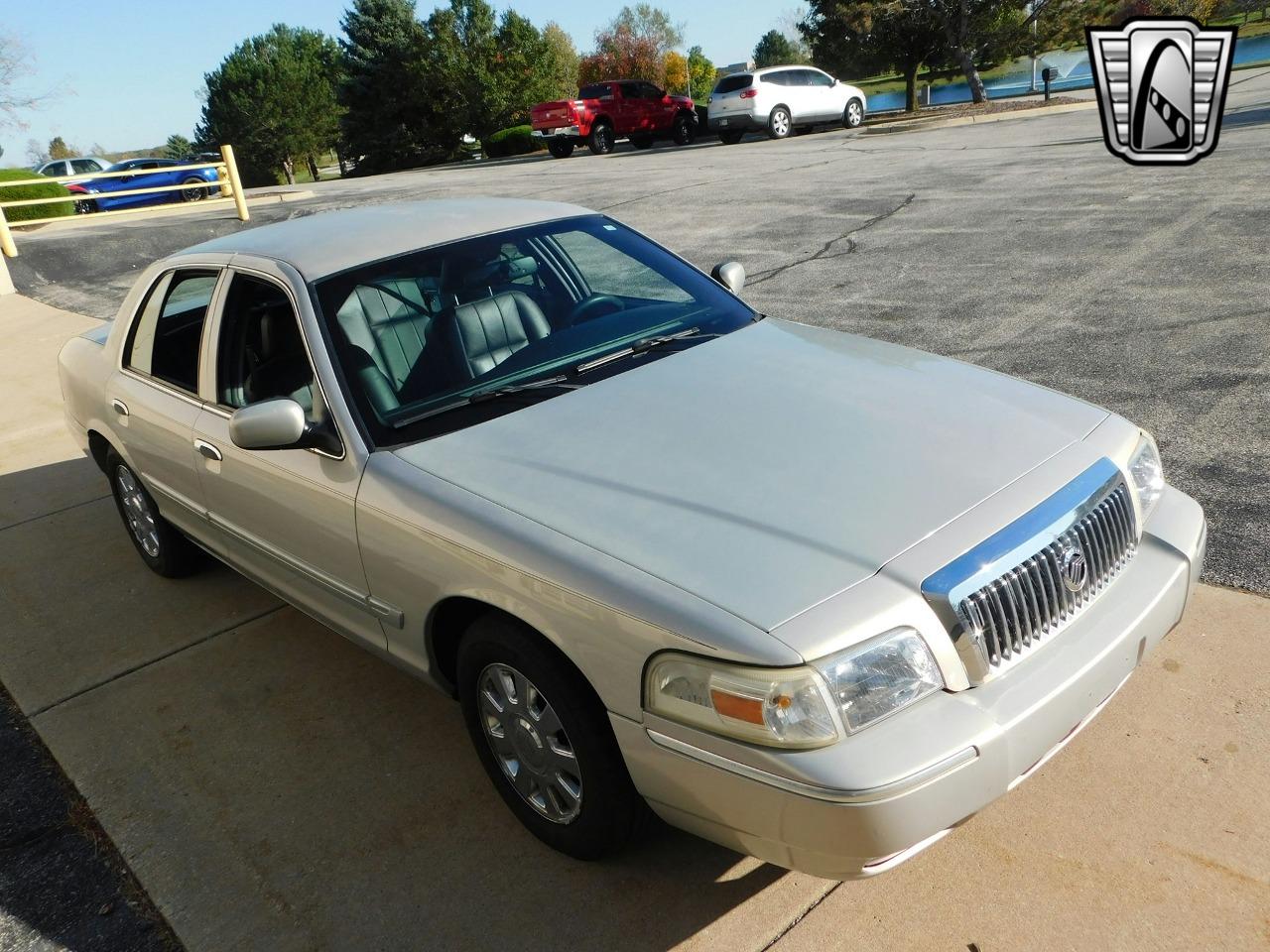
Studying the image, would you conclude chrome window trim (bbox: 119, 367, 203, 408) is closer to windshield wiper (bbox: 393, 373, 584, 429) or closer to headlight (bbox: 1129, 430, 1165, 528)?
windshield wiper (bbox: 393, 373, 584, 429)

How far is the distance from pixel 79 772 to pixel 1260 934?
3.57 m

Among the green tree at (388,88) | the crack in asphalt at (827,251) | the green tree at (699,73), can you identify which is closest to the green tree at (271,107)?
the green tree at (388,88)

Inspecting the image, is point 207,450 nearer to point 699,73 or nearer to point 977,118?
point 977,118

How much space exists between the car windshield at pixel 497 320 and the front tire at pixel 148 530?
192cm

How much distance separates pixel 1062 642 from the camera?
2557 millimetres

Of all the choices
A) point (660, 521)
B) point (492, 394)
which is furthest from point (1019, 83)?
point (660, 521)

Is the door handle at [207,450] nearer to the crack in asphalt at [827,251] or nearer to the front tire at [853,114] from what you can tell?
the crack in asphalt at [827,251]

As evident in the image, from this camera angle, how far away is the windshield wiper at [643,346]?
3550 millimetres

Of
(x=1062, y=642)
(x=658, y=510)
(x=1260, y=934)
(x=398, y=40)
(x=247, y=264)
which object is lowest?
(x=1260, y=934)

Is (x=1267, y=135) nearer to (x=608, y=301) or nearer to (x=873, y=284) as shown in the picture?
(x=873, y=284)

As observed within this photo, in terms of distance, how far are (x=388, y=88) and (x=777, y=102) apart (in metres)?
32.1

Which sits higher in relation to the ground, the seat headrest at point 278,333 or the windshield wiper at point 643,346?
the seat headrest at point 278,333

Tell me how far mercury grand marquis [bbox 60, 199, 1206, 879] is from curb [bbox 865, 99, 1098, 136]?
22.0m

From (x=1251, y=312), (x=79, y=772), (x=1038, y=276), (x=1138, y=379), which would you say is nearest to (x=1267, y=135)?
(x=1038, y=276)
